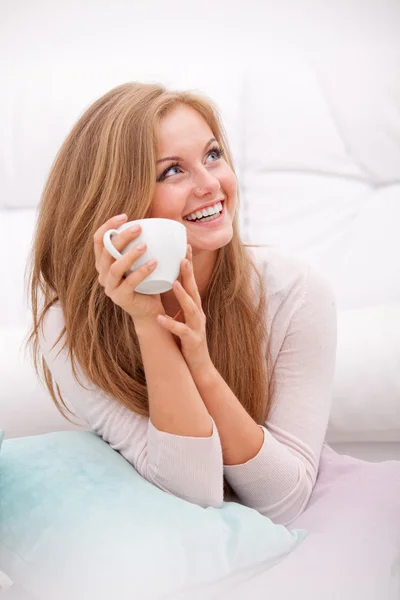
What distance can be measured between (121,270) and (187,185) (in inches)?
8.7

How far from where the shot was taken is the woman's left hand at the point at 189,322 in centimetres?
96

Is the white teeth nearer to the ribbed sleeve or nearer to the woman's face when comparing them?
the woman's face

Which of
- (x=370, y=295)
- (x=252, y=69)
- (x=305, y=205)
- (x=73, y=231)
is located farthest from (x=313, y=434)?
(x=252, y=69)

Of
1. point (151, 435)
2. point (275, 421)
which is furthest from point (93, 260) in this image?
point (275, 421)

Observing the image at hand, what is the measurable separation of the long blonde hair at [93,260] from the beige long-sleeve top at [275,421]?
0.03 m

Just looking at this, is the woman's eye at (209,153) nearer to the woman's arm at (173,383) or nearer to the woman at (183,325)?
the woman at (183,325)

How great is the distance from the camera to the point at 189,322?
3.31 ft

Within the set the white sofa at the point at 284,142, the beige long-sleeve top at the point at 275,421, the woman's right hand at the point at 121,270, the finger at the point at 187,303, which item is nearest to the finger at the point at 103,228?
the woman's right hand at the point at 121,270

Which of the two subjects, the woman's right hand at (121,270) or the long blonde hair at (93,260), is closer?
the woman's right hand at (121,270)

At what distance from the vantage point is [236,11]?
215 cm

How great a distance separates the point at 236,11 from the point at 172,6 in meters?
0.19

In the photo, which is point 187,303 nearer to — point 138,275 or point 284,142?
point 138,275

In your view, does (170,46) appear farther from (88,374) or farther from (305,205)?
(88,374)

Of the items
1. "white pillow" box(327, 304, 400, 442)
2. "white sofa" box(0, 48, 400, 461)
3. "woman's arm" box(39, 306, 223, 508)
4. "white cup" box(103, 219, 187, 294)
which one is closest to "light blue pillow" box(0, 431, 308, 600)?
"woman's arm" box(39, 306, 223, 508)
